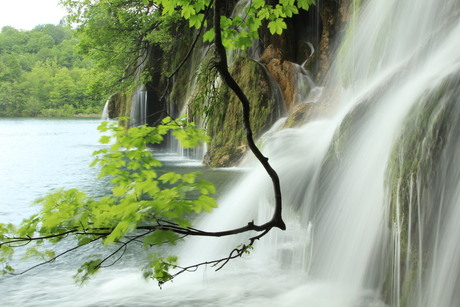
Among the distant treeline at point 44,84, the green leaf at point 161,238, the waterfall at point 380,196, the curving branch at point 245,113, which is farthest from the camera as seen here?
the distant treeline at point 44,84

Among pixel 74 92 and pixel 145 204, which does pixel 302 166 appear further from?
pixel 74 92

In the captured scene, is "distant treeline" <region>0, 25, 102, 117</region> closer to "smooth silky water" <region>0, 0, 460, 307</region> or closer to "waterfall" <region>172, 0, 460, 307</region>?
"waterfall" <region>172, 0, 460, 307</region>

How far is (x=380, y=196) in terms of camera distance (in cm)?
444

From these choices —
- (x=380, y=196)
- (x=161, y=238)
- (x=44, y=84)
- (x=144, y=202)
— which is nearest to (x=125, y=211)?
(x=144, y=202)

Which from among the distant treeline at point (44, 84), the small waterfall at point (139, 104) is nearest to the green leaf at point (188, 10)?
the small waterfall at point (139, 104)

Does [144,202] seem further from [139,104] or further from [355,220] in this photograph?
[139,104]

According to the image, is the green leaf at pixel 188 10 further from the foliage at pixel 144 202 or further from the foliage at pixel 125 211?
the foliage at pixel 125 211

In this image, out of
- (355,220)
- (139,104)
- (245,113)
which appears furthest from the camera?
(139,104)

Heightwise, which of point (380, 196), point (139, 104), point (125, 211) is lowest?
point (380, 196)

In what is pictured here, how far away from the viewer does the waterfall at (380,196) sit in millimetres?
3379

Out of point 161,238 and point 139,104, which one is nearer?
point 161,238

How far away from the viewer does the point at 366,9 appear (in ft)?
32.3

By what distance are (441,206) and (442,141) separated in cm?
50

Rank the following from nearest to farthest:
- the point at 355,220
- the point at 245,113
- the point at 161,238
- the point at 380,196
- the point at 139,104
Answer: the point at 161,238 < the point at 245,113 < the point at 380,196 < the point at 355,220 < the point at 139,104
